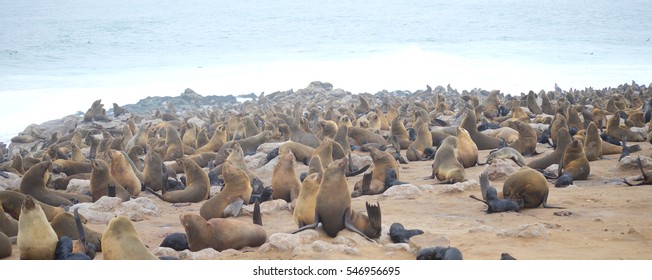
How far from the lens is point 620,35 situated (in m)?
33.5

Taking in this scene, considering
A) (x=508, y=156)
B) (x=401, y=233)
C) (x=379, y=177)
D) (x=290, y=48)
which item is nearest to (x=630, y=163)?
(x=508, y=156)

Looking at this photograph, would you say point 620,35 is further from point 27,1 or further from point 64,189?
point 64,189

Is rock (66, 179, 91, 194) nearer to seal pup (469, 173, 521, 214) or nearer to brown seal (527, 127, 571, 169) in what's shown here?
seal pup (469, 173, 521, 214)

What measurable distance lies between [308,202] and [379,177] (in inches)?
86.9

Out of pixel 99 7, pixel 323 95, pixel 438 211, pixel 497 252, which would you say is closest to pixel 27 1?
pixel 323 95

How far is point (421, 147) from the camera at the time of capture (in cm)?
1011

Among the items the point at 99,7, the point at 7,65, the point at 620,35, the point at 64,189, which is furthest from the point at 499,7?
the point at 64,189

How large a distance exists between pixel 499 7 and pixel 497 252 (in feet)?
190

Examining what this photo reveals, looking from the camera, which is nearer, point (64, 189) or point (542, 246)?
point (542, 246)

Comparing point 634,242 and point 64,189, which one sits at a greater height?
point 634,242

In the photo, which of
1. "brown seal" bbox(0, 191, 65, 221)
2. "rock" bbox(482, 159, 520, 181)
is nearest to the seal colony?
"brown seal" bbox(0, 191, 65, 221)

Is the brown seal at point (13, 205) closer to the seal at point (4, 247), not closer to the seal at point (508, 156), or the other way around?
the seal at point (4, 247)
